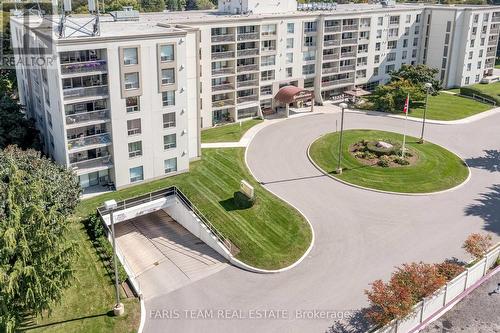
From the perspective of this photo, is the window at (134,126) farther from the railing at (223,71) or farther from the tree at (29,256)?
the railing at (223,71)

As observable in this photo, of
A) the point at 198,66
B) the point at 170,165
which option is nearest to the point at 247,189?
the point at 170,165

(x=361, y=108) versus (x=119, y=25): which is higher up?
(x=119, y=25)

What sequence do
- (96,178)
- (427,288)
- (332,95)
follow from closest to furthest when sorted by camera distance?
(427,288), (96,178), (332,95)

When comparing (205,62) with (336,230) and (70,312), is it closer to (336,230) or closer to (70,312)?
(336,230)

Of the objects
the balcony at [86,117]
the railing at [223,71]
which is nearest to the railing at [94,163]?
the balcony at [86,117]

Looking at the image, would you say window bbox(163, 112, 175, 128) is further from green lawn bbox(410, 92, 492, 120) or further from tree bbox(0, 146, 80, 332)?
green lawn bbox(410, 92, 492, 120)

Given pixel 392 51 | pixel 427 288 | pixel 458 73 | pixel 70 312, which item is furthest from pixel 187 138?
pixel 458 73

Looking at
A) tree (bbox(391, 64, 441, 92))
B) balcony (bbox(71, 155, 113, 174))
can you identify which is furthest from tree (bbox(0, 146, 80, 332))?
tree (bbox(391, 64, 441, 92))
